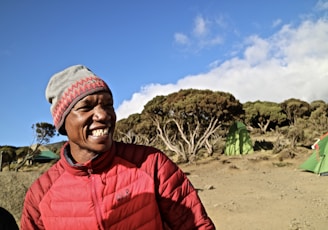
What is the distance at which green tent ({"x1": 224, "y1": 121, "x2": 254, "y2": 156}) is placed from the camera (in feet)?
72.4

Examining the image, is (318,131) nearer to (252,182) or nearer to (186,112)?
(186,112)

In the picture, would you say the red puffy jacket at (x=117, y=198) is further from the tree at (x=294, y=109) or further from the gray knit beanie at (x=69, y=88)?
the tree at (x=294, y=109)

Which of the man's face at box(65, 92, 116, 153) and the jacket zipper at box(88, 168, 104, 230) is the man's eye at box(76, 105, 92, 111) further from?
the jacket zipper at box(88, 168, 104, 230)

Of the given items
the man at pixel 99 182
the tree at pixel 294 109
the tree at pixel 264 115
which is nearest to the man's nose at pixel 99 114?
the man at pixel 99 182

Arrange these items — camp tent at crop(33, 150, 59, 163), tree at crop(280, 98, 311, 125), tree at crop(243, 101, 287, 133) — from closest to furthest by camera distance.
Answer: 1. tree at crop(243, 101, 287, 133)
2. tree at crop(280, 98, 311, 125)
3. camp tent at crop(33, 150, 59, 163)

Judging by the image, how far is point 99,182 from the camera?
1430 millimetres

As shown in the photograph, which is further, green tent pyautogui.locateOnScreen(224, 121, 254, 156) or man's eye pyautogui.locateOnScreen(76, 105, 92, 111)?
green tent pyautogui.locateOnScreen(224, 121, 254, 156)

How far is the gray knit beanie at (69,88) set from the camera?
1481 millimetres

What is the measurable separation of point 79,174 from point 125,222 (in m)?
0.31

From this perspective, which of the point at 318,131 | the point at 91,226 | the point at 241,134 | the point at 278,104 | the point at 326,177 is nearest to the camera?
the point at 91,226

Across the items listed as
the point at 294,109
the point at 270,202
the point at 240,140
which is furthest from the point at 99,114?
the point at 294,109

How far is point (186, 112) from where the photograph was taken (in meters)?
22.1

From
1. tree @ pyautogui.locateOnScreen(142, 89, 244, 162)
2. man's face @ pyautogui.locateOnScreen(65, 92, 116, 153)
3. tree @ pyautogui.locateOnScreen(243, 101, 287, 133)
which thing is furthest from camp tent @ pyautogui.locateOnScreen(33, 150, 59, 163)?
man's face @ pyautogui.locateOnScreen(65, 92, 116, 153)

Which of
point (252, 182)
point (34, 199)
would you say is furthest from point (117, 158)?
point (252, 182)
